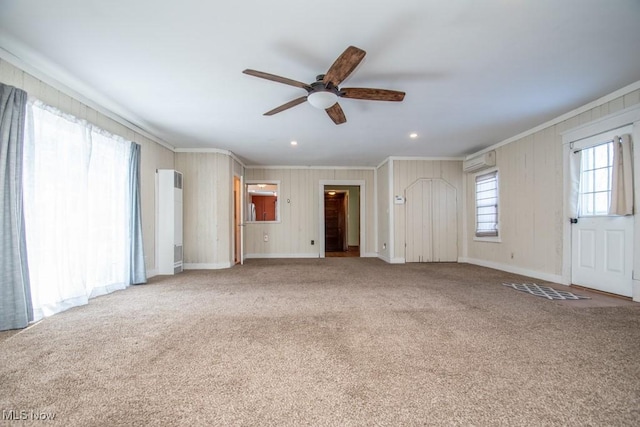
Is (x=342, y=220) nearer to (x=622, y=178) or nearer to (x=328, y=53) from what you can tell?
(x=622, y=178)

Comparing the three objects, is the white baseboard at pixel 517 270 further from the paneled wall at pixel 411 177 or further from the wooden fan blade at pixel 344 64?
the wooden fan blade at pixel 344 64

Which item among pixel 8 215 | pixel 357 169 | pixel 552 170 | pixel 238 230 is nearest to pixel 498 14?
pixel 552 170

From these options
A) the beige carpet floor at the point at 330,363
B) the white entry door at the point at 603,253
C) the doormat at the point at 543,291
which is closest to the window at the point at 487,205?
the white entry door at the point at 603,253

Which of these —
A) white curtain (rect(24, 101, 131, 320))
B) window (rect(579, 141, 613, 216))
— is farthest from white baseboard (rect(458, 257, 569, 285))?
white curtain (rect(24, 101, 131, 320))

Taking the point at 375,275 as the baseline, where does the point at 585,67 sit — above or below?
above

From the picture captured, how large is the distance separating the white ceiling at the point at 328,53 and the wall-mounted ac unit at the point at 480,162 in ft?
4.14

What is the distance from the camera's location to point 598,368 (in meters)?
1.59

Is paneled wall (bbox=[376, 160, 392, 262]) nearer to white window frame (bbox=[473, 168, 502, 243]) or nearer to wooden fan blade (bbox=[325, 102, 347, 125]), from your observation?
white window frame (bbox=[473, 168, 502, 243])

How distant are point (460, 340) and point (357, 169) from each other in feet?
19.6

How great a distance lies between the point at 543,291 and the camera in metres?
3.41

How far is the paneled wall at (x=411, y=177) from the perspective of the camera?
6.27 metres

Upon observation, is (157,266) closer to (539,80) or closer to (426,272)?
(426,272)

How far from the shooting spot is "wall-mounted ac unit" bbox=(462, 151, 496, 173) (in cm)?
529

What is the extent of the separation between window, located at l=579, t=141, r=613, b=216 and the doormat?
118 centimetres
